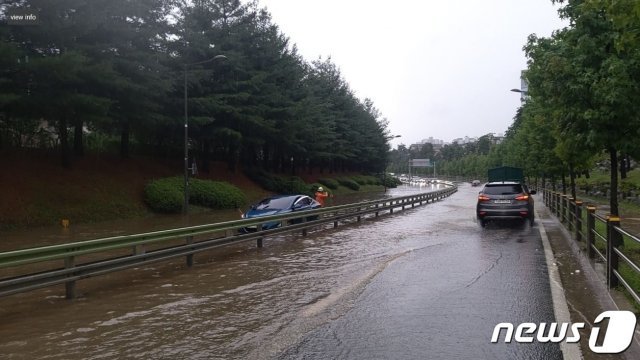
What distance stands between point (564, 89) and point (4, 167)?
932 inches

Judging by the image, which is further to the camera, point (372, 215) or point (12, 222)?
point (372, 215)

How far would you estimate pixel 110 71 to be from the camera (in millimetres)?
23969

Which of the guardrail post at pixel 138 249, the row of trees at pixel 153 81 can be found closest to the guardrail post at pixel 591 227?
the guardrail post at pixel 138 249

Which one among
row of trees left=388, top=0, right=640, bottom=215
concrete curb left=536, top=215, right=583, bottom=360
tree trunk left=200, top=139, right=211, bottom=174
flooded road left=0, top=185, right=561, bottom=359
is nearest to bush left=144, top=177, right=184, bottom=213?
tree trunk left=200, top=139, right=211, bottom=174

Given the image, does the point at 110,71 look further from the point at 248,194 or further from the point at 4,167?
the point at 248,194

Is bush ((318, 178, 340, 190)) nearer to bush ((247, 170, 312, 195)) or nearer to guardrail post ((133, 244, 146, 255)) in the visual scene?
bush ((247, 170, 312, 195))

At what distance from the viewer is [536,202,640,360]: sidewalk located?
18.4 feet

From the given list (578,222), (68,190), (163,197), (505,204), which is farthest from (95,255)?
(163,197)

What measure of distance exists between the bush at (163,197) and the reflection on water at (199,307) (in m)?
14.9

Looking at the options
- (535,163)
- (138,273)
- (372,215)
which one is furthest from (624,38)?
(535,163)

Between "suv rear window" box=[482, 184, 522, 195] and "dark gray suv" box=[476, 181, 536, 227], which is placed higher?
"suv rear window" box=[482, 184, 522, 195]

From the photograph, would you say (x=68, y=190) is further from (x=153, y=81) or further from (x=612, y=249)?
(x=612, y=249)

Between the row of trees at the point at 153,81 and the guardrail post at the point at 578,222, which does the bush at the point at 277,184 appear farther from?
the guardrail post at the point at 578,222

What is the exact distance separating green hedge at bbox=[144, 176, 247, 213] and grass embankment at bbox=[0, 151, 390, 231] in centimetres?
60
